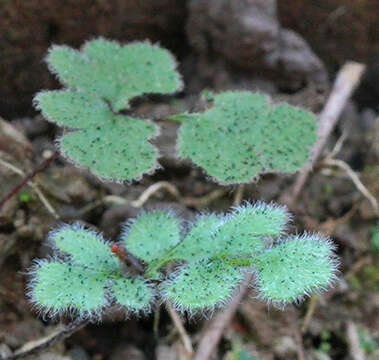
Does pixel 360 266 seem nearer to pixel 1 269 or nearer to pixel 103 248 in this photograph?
pixel 103 248

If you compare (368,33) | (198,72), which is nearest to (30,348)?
(198,72)

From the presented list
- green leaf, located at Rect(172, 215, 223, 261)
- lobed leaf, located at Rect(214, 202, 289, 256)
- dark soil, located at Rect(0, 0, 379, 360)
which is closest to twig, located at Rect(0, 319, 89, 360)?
dark soil, located at Rect(0, 0, 379, 360)

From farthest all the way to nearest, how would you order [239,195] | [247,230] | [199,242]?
[239,195]
[199,242]
[247,230]

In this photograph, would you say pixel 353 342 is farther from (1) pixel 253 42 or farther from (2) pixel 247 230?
(1) pixel 253 42

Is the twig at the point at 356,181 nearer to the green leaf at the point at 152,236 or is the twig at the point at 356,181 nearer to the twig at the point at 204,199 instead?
the twig at the point at 204,199

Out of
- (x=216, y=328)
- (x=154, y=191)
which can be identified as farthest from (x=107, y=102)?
(x=216, y=328)

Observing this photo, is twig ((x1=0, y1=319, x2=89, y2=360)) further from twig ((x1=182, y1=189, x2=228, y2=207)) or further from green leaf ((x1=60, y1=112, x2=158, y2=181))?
twig ((x1=182, y1=189, x2=228, y2=207))
